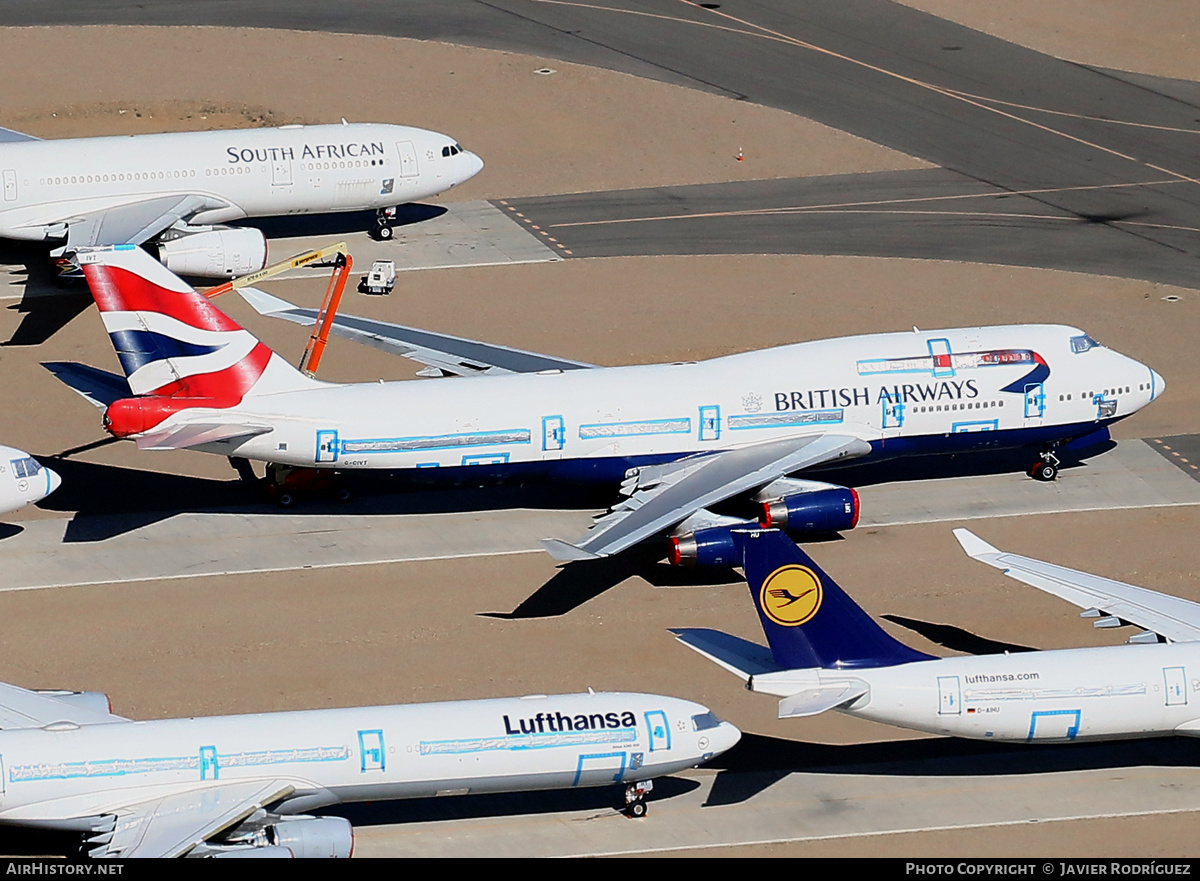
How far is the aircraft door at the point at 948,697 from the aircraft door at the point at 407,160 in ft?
137

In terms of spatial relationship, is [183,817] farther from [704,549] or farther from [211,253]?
[211,253]

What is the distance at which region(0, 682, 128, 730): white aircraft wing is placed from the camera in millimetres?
43000

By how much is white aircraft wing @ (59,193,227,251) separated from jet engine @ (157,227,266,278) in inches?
38.3

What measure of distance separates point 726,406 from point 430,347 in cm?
1150

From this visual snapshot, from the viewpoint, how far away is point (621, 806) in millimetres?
44094

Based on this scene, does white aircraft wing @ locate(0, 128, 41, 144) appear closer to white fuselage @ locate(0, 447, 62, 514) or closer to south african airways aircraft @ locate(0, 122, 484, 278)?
south african airways aircraft @ locate(0, 122, 484, 278)

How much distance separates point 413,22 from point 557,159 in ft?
61.8

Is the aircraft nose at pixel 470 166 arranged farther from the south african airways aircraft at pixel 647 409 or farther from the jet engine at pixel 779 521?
the jet engine at pixel 779 521

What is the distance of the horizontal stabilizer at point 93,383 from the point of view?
183 feet

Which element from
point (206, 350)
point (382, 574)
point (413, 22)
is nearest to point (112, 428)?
point (206, 350)

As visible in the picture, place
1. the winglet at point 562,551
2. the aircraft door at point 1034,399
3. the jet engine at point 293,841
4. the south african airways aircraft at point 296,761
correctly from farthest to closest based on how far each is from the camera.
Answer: the aircraft door at point 1034,399 → the winglet at point 562,551 → the south african airways aircraft at point 296,761 → the jet engine at point 293,841

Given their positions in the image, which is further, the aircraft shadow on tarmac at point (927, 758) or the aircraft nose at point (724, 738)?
the aircraft shadow on tarmac at point (927, 758)

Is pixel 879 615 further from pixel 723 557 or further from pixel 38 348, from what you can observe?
pixel 38 348

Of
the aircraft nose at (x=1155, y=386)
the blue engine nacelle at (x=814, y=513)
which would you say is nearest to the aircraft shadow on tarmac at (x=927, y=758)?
the blue engine nacelle at (x=814, y=513)
